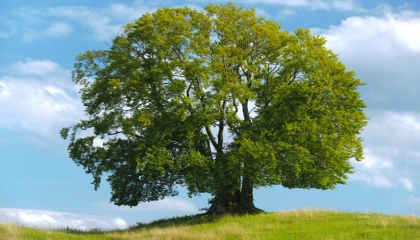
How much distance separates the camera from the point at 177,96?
34.6 meters

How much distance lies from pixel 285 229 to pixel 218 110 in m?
9.67

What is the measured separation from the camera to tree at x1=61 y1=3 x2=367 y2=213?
112 ft

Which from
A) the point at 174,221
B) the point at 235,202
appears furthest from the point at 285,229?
the point at 174,221

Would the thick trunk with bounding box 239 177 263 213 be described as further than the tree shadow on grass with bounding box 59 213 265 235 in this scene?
Yes

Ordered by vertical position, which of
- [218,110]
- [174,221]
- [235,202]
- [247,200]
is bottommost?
[174,221]

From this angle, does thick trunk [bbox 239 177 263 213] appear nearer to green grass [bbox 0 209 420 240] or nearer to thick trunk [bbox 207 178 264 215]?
thick trunk [bbox 207 178 264 215]

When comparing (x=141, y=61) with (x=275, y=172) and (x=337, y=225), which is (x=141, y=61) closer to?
(x=275, y=172)

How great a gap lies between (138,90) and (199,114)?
4.85m

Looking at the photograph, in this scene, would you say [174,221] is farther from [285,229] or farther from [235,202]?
[285,229]

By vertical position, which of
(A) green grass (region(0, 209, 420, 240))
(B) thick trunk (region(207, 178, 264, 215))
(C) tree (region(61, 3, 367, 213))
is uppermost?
(C) tree (region(61, 3, 367, 213))

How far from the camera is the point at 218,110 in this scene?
35.5 metres

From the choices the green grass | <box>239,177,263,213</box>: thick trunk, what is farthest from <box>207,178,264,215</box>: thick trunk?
the green grass

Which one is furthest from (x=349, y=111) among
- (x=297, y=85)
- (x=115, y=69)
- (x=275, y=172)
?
(x=115, y=69)

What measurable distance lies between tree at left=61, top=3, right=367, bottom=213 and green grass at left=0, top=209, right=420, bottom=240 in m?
2.43
